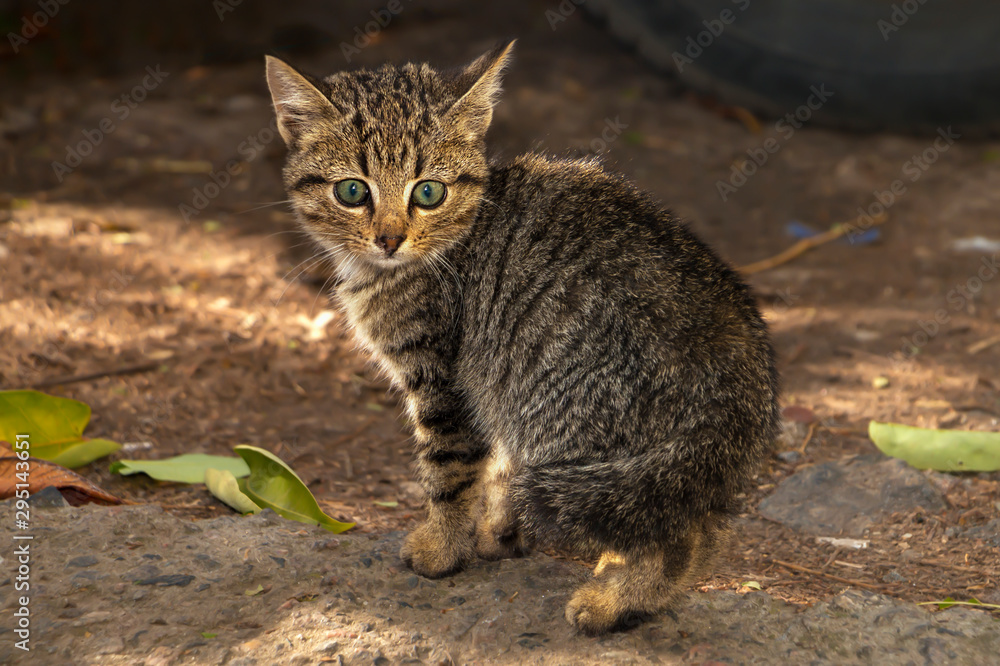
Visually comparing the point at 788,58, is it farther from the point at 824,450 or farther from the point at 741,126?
the point at 824,450

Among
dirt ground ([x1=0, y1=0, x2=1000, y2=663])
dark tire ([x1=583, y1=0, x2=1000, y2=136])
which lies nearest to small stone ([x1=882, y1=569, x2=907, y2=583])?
dirt ground ([x1=0, y1=0, x2=1000, y2=663])

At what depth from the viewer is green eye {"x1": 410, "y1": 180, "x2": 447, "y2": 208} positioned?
339cm

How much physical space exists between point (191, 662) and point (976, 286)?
17.0ft

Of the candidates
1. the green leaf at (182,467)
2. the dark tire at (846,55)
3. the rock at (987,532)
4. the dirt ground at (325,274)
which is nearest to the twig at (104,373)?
the dirt ground at (325,274)

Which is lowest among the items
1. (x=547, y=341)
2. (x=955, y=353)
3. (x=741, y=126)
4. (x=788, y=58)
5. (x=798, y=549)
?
(x=798, y=549)

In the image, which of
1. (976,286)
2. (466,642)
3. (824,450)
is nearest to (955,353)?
(976,286)

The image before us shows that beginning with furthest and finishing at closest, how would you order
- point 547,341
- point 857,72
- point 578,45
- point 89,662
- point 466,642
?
point 578,45, point 857,72, point 547,341, point 466,642, point 89,662

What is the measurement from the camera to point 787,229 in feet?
22.0

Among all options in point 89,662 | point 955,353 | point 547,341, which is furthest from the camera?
point 955,353

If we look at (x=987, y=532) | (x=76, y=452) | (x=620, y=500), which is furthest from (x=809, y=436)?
(x=76, y=452)

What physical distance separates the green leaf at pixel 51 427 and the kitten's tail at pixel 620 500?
2.06 metres

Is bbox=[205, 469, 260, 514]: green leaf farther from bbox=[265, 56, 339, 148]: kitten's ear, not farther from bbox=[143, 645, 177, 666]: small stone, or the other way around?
bbox=[265, 56, 339, 148]: kitten's ear

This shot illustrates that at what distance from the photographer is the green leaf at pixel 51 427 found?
3.75m

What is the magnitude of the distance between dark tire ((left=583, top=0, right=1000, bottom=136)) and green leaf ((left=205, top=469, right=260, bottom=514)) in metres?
5.88
